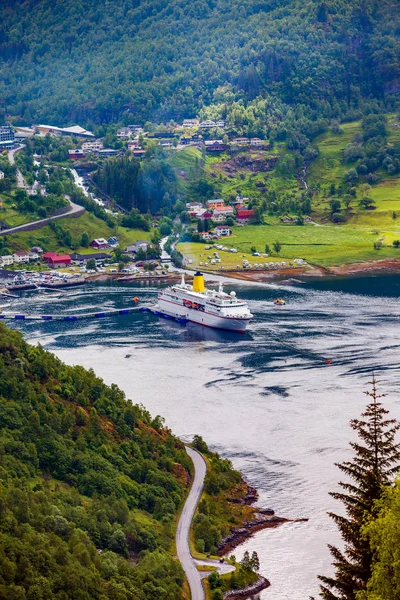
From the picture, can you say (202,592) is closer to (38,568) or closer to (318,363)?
(38,568)

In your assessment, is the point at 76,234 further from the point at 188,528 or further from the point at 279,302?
the point at 188,528

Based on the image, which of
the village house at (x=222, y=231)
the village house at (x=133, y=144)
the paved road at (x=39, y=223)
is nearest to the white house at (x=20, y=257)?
the paved road at (x=39, y=223)

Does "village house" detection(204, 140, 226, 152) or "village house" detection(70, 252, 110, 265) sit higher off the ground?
"village house" detection(204, 140, 226, 152)

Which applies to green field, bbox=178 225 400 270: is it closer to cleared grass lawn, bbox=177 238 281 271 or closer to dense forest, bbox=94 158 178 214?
cleared grass lawn, bbox=177 238 281 271

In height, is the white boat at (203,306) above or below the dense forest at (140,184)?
below

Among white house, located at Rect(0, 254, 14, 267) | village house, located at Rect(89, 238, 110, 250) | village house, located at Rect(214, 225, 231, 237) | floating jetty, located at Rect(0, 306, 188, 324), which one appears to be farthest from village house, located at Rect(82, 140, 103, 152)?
floating jetty, located at Rect(0, 306, 188, 324)

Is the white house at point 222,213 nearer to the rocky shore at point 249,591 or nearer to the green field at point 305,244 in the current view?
the green field at point 305,244

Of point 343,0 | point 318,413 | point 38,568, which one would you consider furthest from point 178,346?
point 343,0
